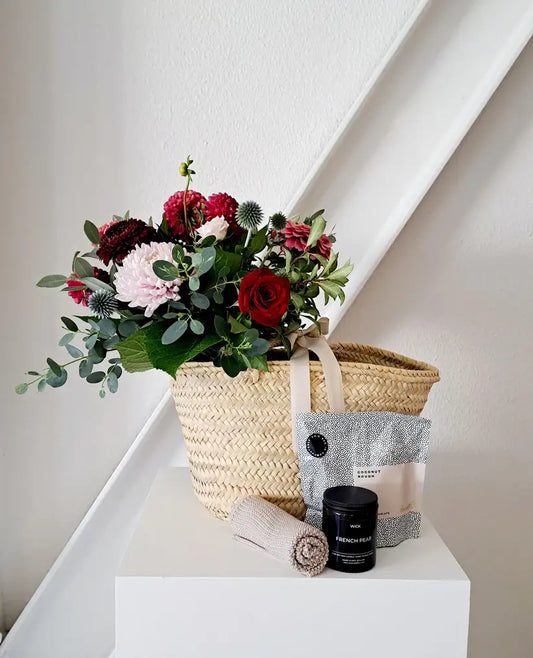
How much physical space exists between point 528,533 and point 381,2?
966 millimetres

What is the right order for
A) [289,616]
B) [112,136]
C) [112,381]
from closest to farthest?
[289,616] → [112,381] → [112,136]

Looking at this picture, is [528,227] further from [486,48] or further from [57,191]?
[57,191]

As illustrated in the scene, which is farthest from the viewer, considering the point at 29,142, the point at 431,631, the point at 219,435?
the point at 29,142

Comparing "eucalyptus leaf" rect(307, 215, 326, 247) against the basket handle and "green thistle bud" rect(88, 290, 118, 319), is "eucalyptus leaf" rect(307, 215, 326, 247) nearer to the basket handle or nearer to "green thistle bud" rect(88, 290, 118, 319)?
the basket handle

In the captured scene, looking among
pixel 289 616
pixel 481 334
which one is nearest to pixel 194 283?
pixel 289 616

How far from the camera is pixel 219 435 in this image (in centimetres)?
75

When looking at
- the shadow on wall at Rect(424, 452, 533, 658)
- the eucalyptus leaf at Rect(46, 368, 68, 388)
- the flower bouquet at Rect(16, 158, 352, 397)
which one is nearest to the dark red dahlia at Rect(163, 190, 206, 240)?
the flower bouquet at Rect(16, 158, 352, 397)

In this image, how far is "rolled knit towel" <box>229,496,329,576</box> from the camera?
0.65 meters

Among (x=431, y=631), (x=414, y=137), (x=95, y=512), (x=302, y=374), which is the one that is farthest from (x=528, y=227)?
(x=95, y=512)

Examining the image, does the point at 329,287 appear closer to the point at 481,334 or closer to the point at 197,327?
the point at 197,327

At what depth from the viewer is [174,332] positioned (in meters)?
0.66

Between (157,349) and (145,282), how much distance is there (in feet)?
0.23

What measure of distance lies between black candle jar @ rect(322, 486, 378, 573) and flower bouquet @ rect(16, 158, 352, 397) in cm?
16

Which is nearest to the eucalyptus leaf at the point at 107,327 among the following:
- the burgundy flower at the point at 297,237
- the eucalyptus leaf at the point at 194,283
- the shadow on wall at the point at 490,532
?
the eucalyptus leaf at the point at 194,283
